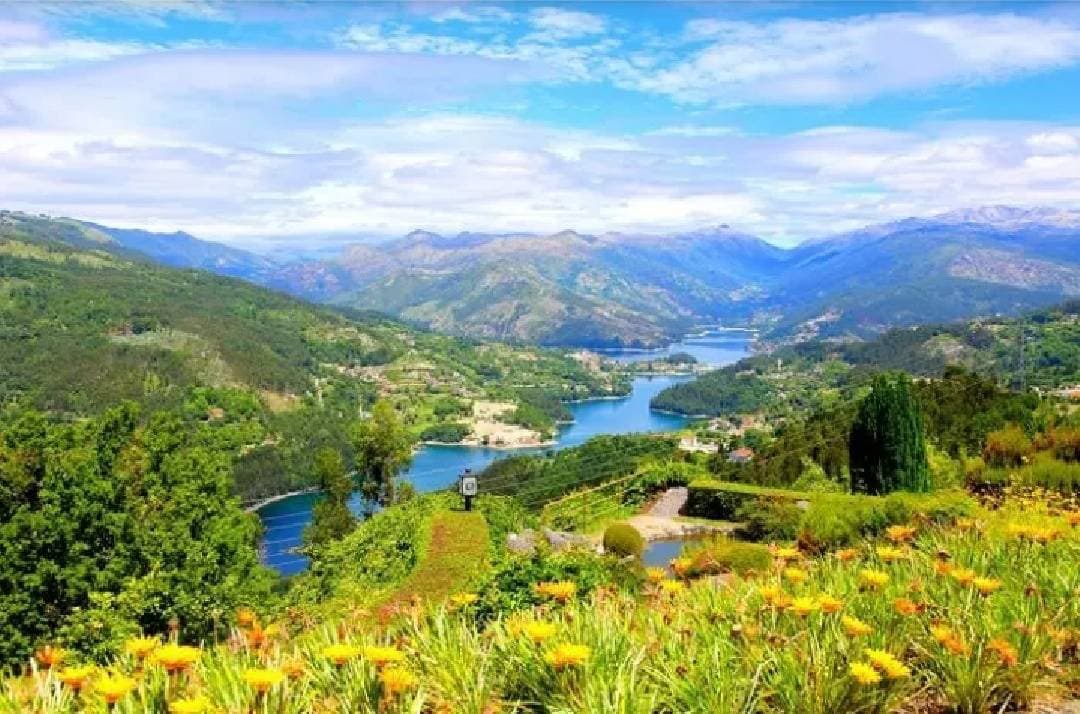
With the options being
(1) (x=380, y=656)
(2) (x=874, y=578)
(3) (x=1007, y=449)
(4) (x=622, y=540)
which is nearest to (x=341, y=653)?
(1) (x=380, y=656)

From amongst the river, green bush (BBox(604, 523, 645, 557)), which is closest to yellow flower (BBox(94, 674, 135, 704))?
green bush (BBox(604, 523, 645, 557))

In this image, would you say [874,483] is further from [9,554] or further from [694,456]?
[694,456]

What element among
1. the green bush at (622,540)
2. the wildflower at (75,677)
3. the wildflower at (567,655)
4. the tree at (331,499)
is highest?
the wildflower at (567,655)

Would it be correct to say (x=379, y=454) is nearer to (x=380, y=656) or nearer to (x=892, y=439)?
(x=892, y=439)

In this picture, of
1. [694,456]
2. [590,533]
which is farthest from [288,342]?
A: [590,533]

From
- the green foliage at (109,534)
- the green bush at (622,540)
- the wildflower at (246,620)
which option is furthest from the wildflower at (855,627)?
the green bush at (622,540)

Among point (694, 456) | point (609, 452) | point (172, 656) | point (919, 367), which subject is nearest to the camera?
point (172, 656)

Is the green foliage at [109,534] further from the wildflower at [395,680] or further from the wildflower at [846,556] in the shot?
the wildflower at [395,680]
